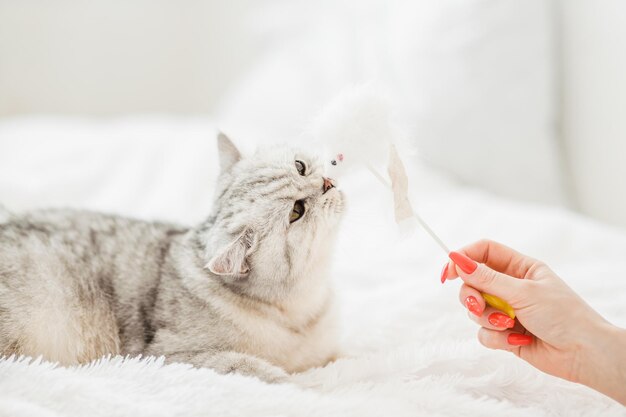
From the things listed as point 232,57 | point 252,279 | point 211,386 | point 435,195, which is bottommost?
point 211,386

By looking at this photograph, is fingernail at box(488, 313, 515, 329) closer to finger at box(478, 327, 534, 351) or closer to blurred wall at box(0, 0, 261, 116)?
finger at box(478, 327, 534, 351)

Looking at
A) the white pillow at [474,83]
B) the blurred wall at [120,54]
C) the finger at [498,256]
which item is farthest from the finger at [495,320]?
the blurred wall at [120,54]

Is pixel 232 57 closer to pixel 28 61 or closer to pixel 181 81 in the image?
pixel 181 81

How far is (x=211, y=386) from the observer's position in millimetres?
1046

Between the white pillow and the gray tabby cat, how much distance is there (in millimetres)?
778

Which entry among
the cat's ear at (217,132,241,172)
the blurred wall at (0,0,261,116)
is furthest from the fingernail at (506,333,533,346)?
the blurred wall at (0,0,261,116)

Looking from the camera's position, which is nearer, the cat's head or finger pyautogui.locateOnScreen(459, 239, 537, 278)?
finger pyautogui.locateOnScreen(459, 239, 537, 278)

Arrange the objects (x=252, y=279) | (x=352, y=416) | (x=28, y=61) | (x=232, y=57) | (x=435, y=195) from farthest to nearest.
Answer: (x=232, y=57) < (x=28, y=61) < (x=435, y=195) < (x=252, y=279) < (x=352, y=416)

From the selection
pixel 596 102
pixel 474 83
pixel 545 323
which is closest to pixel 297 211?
pixel 545 323

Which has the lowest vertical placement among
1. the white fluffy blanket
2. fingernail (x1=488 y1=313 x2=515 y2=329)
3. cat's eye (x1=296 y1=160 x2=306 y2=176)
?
the white fluffy blanket

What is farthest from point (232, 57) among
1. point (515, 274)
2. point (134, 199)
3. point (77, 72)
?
point (515, 274)

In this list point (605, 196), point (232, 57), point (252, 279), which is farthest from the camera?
point (232, 57)

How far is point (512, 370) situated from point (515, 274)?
0.19m

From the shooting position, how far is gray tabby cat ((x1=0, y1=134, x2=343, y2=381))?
1236 millimetres
